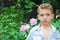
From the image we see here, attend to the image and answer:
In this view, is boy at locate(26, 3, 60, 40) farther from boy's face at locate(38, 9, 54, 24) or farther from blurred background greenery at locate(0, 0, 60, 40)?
blurred background greenery at locate(0, 0, 60, 40)

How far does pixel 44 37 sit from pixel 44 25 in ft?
0.47

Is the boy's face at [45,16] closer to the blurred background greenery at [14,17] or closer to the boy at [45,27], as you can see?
the boy at [45,27]

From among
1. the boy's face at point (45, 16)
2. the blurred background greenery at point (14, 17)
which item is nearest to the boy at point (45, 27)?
the boy's face at point (45, 16)

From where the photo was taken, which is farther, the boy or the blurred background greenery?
the blurred background greenery

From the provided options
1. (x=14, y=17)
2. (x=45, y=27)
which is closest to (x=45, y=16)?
(x=45, y=27)

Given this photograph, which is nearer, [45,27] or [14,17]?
[45,27]

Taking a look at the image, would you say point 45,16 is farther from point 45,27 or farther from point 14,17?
point 14,17

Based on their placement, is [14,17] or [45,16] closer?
[45,16]

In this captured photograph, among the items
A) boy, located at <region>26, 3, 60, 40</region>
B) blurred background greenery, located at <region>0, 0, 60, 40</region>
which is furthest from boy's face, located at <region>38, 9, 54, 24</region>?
blurred background greenery, located at <region>0, 0, 60, 40</region>

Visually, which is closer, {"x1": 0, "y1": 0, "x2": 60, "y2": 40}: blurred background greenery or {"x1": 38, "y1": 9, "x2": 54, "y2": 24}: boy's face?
{"x1": 38, "y1": 9, "x2": 54, "y2": 24}: boy's face

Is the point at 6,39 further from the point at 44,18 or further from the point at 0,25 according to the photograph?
the point at 44,18

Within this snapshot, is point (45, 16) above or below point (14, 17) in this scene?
above

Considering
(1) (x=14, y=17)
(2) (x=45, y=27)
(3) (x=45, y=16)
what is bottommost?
(1) (x=14, y=17)

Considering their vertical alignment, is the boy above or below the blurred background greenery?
above
